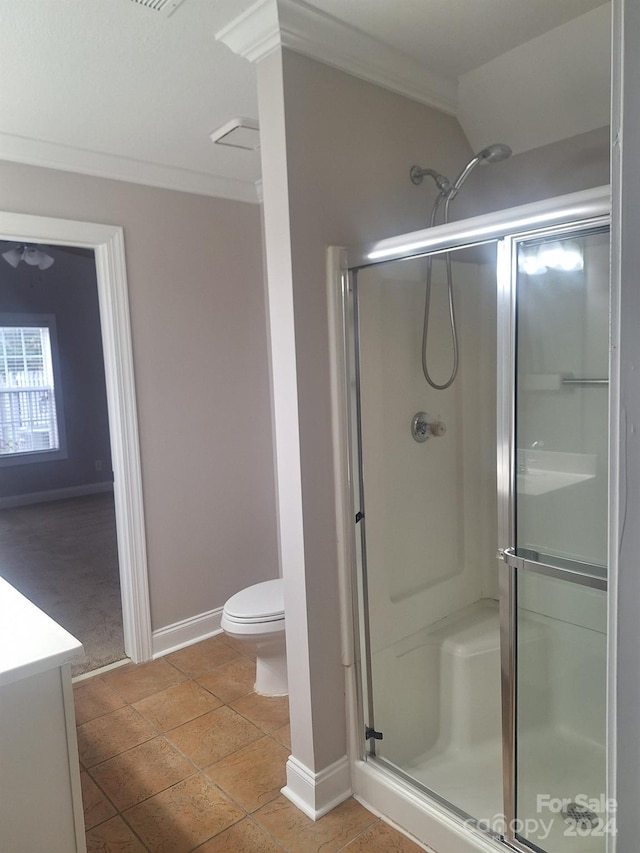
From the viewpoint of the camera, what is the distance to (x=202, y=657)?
2961mm

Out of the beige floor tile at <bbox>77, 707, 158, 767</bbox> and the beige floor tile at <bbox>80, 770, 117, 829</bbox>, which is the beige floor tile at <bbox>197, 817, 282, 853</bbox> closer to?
the beige floor tile at <bbox>80, 770, 117, 829</bbox>

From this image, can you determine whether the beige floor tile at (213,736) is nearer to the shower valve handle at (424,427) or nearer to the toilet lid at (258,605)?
the toilet lid at (258,605)

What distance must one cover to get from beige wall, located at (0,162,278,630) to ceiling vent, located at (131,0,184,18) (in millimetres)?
1204

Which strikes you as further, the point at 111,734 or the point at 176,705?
the point at 176,705

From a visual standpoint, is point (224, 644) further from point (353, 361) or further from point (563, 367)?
point (563, 367)

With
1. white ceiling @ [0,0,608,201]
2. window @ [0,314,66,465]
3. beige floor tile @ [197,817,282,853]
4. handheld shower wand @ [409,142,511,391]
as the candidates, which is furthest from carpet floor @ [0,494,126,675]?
white ceiling @ [0,0,608,201]

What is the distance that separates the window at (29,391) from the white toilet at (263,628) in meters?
4.75

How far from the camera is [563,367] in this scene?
183 cm

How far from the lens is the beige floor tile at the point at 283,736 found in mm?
2270

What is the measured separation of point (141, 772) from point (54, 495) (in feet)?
16.8

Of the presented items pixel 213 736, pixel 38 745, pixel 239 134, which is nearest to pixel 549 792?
pixel 213 736

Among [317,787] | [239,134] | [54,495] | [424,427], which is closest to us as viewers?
[317,787]

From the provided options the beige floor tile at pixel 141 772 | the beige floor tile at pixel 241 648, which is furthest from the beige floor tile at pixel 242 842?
the beige floor tile at pixel 241 648

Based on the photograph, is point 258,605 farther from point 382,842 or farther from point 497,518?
point 497,518
